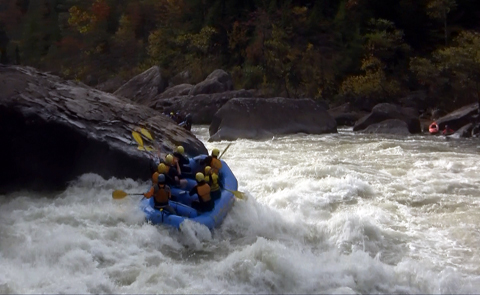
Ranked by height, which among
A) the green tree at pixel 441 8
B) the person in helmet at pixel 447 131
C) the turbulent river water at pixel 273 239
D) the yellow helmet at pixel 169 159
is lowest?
the person in helmet at pixel 447 131

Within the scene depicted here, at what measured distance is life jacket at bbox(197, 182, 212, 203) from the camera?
6121 millimetres

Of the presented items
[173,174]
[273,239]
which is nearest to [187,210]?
[173,174]

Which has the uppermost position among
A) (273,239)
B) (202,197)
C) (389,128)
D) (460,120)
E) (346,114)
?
(202,197)

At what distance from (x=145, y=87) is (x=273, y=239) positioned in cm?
1670

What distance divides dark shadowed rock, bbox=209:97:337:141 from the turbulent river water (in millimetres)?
4414

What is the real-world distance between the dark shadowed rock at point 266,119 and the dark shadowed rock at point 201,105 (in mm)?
3350

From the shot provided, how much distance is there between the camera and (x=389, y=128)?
14484 millimetres

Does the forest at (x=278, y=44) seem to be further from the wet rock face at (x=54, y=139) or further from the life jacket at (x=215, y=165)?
the wet rock face at (x=54, y=139)

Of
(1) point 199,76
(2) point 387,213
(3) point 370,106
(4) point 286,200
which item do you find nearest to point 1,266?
(4) point 286,200

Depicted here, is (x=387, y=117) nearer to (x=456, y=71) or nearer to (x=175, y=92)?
(x=456, y=71)

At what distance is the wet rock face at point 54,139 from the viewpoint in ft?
23.5

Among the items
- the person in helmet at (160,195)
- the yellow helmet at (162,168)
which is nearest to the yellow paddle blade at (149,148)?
the yellow helmet at (162,168)

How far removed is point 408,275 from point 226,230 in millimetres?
2119

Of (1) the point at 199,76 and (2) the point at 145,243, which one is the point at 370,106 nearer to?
(1) the point at 199,76
